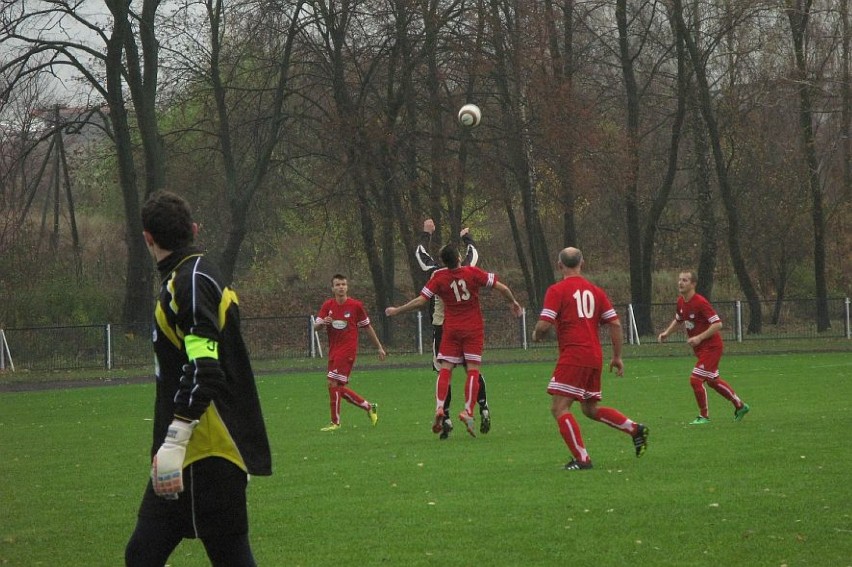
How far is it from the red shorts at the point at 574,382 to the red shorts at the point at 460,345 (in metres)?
3.38

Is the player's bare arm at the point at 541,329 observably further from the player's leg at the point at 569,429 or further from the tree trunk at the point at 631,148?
the tree trunk at the point at 631,148

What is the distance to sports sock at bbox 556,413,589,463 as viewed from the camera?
1070cm

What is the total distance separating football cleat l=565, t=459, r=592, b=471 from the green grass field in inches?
4.4

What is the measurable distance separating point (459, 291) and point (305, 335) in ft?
74.5

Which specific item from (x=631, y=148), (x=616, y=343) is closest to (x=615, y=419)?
(x=616, y=343)

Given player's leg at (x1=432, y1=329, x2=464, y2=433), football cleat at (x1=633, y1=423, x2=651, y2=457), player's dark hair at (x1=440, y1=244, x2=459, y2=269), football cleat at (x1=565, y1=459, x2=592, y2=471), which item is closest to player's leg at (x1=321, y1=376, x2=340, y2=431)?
player's leg at (x1=432, y1=329, x2=464, y2=433)

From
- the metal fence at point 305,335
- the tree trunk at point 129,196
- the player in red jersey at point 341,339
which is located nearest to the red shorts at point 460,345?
the player in red jersey at point 341,339

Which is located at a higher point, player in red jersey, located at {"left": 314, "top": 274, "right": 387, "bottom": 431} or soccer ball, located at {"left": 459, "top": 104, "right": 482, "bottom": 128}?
soccer ball, located at {"left": 459, "top": 104, "right": 482, "bottom": 128}

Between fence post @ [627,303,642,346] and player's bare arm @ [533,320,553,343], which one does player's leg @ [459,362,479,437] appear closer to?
player's bare arm @ [533,320,553,343]

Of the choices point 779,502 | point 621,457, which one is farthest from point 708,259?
point 779,502

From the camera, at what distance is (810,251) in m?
48.1

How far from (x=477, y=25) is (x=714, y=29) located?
835 cm

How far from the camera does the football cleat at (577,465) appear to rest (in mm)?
10836

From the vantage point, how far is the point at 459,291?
14117mm
